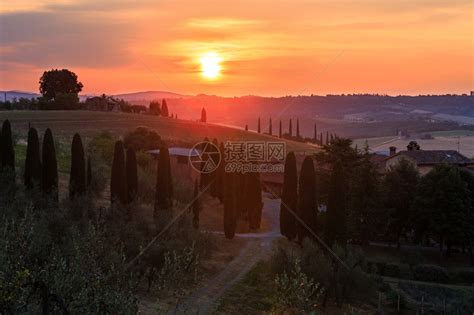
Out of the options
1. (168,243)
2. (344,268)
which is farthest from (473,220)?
(168,243)

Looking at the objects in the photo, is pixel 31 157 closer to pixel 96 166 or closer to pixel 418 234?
pixel 96 166

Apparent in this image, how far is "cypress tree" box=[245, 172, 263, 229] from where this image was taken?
3466cm

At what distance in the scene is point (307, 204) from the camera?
96.2 feet

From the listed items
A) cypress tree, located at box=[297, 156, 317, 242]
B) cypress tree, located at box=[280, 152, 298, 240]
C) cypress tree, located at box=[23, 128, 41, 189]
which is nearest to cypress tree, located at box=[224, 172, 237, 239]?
cypress tree, located at box=[280, 152, 298, 240]

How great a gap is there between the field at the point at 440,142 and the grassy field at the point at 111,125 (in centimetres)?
2473

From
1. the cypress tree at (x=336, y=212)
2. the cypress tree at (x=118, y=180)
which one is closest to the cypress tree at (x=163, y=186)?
the cypress tree at (x=118, y=180)

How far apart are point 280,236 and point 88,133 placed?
124 feet

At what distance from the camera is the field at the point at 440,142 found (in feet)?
320

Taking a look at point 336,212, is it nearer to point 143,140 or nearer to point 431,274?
point 431,274

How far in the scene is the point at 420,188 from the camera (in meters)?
34.4

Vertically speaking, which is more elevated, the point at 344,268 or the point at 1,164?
the point at 1,164

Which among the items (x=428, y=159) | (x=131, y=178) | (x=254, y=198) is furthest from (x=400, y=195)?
(x=131, y=178)

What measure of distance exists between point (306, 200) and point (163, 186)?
775 cm

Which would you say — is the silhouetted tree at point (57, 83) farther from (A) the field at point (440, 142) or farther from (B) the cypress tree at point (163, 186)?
(B) the cypress tree at point (163, 186)
